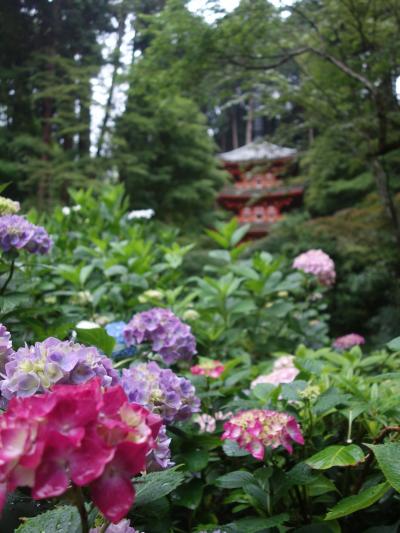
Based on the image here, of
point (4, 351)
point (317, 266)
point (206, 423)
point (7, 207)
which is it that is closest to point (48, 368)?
point (4, 351)

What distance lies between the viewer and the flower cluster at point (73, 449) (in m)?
0.34

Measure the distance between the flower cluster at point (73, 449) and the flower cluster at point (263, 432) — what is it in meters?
0.42

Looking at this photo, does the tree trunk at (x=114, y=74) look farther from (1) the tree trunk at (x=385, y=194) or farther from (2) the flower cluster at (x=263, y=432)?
(2) the flower cluster at (x=263, y=432)

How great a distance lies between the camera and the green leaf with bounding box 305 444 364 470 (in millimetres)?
683

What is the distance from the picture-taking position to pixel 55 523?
1.55ft

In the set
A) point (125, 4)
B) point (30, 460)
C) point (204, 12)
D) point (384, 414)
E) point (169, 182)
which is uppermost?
point (125, 4)

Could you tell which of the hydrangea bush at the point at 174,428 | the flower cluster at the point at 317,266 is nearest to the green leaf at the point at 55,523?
the hydrangea bush at the point at 174,428

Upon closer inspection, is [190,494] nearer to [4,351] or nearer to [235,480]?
[235,480]

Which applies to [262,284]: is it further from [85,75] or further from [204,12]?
[85,75]

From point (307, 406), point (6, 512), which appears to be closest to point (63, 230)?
point (307, 406)

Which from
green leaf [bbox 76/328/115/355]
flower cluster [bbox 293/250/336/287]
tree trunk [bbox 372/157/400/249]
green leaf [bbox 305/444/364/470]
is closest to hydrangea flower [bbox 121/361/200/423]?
green leaf [bbox 76/328/115/355]

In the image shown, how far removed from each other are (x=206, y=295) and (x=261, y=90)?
3.38 meters

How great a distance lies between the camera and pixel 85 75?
5.51 meters

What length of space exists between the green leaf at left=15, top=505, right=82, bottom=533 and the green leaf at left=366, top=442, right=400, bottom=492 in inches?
12.1
